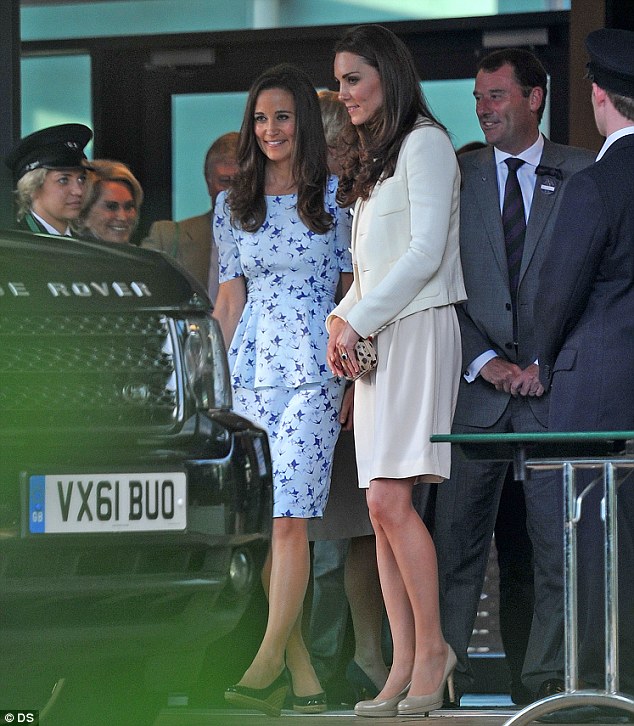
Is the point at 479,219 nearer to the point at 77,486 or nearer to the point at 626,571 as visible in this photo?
the point at 626,571

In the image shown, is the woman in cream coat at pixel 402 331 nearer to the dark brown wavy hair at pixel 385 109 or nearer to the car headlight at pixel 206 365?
the dark brown wavy hair at pixel 385 109

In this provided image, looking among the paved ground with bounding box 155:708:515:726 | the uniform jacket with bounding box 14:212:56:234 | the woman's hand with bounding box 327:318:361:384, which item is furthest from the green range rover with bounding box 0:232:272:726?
the uniform jacket with bounding box 14:212:56:234

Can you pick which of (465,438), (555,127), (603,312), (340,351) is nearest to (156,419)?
(465,438)

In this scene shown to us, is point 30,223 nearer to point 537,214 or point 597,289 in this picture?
point 537,214

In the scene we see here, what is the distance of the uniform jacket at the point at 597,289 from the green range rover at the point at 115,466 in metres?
1.12

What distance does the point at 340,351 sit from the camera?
179 inches

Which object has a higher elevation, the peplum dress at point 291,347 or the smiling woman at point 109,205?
the smiling woman at point 109,205

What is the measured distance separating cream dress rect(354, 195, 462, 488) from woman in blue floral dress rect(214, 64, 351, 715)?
344 millimetres

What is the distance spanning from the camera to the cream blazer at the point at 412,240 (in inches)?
178

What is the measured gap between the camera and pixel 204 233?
6473mm

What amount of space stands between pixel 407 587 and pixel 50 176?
1.90 metres

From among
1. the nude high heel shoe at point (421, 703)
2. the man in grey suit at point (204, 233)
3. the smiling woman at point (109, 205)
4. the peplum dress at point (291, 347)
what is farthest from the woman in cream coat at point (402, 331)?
the man in grey suit at point (204, 233)

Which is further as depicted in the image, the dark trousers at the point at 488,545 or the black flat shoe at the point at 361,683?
the black flat shoe at the point at 361,683

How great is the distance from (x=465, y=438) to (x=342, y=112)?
241 centimetres
